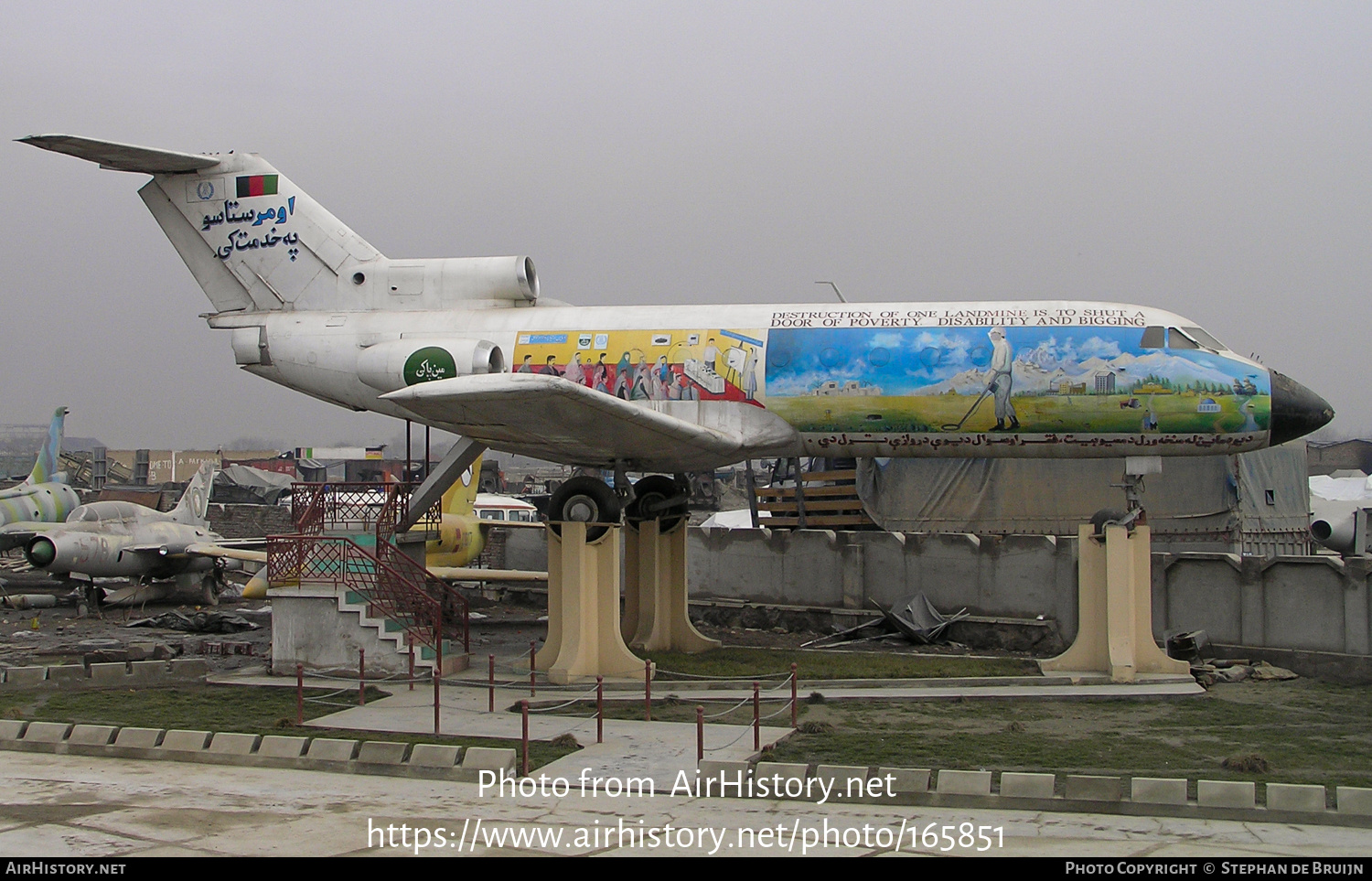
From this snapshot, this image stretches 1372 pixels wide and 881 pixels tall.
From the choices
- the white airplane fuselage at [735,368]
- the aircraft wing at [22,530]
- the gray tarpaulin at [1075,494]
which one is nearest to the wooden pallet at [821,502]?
the gray tarpaulin at [1075,494]

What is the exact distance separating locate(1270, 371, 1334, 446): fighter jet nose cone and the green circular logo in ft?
37.2

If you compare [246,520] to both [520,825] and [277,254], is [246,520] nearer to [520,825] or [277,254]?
[277,254]

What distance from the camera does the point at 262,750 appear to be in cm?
1069

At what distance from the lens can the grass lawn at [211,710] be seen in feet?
39.0

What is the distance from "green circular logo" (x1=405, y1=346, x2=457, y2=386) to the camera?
16891mm

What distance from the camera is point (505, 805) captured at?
9.02 meters

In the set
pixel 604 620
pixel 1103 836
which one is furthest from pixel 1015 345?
pixel 1103 836

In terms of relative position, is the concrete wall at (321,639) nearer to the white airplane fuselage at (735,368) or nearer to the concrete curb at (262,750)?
the white airplane fuselage at (735,368)

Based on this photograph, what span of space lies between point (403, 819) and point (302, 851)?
1.00 m

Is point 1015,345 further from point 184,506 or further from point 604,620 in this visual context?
point 184,506

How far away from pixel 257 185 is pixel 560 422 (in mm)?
8317

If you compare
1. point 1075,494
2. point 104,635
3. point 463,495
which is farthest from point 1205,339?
point 104,635

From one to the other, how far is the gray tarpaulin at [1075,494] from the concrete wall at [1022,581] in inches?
147
